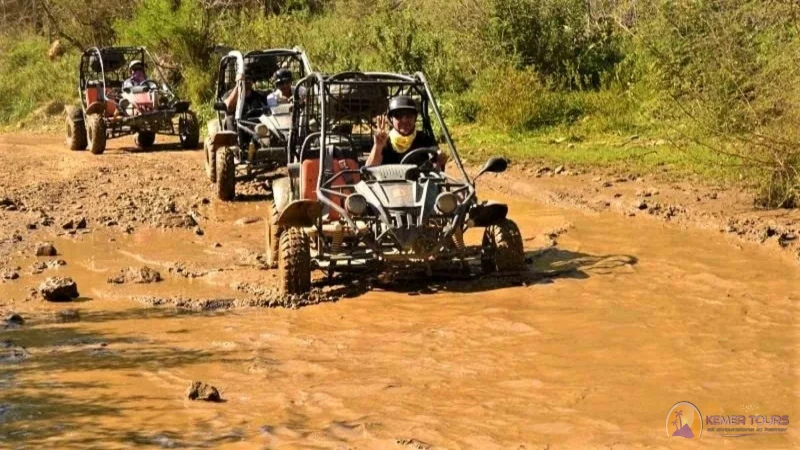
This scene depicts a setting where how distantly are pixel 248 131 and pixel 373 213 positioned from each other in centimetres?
555

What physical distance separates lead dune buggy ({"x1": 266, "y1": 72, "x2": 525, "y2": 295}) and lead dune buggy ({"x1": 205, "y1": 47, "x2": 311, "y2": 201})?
3.41 metres

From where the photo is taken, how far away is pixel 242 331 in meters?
7.35

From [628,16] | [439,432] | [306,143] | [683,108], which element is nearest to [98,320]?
[306,143]

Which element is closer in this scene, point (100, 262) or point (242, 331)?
point (242, 331)

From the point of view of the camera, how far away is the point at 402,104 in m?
8.91

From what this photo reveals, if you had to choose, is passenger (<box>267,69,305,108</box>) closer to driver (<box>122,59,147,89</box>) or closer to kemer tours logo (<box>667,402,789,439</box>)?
driver (<box>122,59,147,89</box>)

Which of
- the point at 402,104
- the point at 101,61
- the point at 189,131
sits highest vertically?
the point at 101,61

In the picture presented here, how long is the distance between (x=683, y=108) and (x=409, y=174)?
396 cm

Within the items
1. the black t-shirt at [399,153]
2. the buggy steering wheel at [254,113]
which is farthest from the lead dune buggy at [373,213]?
the buggy steering wheel at [254,113]

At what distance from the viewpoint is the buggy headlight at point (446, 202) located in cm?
801

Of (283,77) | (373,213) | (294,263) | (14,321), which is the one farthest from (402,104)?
(283,77)

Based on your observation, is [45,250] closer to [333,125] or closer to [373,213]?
[333,125]

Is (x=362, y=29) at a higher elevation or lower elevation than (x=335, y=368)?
higher

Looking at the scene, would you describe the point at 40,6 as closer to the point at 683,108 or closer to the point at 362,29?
the point at 362,29
